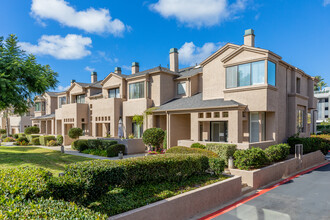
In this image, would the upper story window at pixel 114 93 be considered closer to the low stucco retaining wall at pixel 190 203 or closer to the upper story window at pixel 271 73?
the upper story window at pixel 271 73

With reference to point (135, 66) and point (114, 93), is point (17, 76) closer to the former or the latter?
point (114, 93)

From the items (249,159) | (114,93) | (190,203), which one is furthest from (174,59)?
(190,203)

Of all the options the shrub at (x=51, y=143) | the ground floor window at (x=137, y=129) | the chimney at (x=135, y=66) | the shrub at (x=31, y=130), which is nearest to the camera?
the ground floor window at (x=137, y=129)

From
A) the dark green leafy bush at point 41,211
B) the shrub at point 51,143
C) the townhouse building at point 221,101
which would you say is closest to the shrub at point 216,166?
the townhouse building at point 221,101

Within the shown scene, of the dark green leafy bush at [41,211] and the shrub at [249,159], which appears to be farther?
the shrub at [249,159]

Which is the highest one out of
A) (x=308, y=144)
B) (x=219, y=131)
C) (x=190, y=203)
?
(x=219, y=131)

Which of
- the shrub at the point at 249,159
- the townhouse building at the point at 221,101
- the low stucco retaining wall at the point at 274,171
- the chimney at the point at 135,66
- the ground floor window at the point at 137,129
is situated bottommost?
the low stucco retaining wall at the point at 274,171

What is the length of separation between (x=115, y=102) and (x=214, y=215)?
20.2 m

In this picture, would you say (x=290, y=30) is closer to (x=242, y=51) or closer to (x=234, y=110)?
(x=242, y=51)

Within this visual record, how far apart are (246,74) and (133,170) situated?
13.0m

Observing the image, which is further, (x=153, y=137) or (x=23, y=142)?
(x=23, y=142)

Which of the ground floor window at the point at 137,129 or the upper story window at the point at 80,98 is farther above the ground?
the upper story window at the point at 80,98

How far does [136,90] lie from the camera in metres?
25.6

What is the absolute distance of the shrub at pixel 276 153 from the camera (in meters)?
13.8
